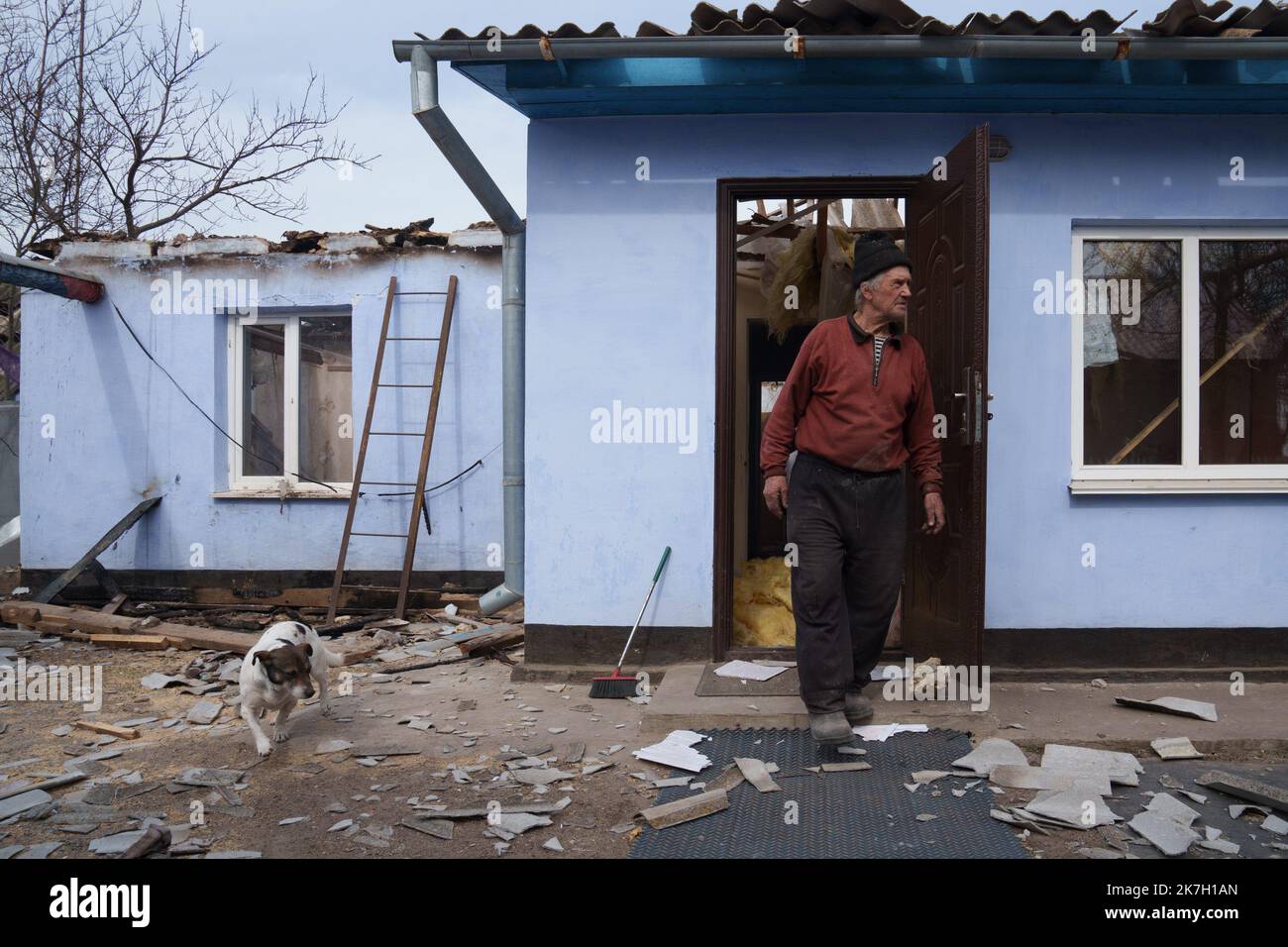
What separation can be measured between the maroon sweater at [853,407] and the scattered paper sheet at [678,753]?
4.44ft

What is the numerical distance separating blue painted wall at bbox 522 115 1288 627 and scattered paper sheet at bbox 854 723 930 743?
1297mm

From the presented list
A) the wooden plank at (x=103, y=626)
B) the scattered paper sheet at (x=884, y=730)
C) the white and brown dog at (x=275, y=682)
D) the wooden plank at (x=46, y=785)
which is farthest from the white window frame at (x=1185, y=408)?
the wooden plank at (x=103, y=626)

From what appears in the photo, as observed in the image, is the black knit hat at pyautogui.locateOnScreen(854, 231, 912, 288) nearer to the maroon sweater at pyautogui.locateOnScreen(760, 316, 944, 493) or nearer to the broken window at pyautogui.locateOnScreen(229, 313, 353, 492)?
the maroon sweater at pyautogui.locateOnScreen(760, 316, 944, 493)

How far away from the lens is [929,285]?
16.7ft

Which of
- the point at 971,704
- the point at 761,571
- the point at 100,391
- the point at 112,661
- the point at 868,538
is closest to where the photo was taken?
the point at 868,538

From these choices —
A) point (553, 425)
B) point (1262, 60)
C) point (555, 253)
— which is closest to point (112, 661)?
point (553, 425)

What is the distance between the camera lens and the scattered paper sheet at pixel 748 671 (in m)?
5.05

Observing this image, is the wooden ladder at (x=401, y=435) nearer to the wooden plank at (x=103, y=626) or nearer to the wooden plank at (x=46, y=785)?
the wooden plank at (x=103, y=626)

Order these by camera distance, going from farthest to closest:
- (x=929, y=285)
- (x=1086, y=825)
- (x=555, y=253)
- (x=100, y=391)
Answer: (x=100, y=391), (x=555, y=253), (x=929, y=285), (x=1086, y=825)

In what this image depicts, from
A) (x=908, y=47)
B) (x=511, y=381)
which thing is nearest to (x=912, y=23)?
(x=908, y=47)

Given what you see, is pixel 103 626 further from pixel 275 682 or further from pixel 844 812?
pixel 844 812

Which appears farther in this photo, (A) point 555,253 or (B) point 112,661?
(B) point 112,661

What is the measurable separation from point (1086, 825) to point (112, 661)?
6.63 m
